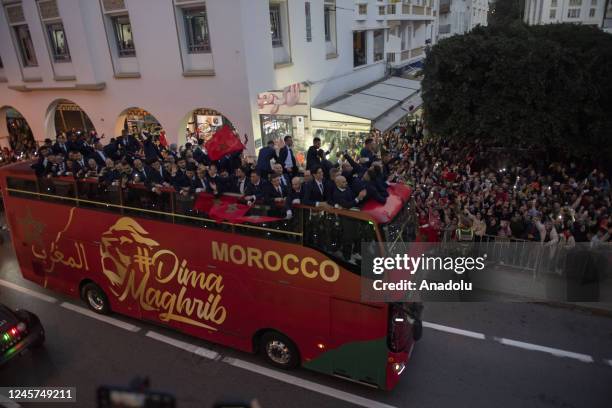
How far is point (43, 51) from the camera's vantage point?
60.3 feet

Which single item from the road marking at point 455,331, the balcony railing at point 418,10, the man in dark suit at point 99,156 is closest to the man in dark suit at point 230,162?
the man in dark suit at point 99,156

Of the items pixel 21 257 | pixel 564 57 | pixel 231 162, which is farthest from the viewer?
pixel 564 57

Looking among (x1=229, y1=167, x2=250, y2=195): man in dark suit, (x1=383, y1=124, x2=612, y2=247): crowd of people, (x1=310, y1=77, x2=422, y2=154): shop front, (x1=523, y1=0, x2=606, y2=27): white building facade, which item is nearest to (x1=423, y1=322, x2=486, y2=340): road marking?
(x1=383, y1=124, x2=612, y2=247): crowd of people

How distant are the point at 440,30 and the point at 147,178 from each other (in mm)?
44569

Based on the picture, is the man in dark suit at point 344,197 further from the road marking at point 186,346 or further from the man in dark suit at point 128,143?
the man in dark suit at point 128,143

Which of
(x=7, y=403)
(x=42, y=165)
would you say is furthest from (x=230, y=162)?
(x=7, y=403)

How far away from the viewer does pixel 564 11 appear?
5553 cm

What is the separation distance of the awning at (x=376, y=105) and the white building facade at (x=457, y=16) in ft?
65.6

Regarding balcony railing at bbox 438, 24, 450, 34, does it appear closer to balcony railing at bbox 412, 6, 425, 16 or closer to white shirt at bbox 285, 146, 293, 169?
balcony railing at bbox 412, 6, 425, 16

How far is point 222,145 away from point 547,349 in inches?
302

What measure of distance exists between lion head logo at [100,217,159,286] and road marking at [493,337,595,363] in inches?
280

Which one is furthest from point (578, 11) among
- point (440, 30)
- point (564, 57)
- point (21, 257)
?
point (21, 257)

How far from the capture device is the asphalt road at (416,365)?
689 centimetres

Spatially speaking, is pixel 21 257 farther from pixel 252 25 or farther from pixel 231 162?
pixel 252 25
